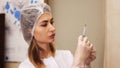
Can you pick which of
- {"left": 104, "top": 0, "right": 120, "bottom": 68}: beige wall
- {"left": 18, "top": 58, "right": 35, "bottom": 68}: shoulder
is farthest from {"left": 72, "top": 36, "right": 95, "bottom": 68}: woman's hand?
{"left": 18, "top": 58, "right": 35, "bottom": 68}: shoulder

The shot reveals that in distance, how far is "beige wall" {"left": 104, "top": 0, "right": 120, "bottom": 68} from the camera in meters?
1.16

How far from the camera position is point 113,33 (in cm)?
117

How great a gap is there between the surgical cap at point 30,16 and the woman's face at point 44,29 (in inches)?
0.9

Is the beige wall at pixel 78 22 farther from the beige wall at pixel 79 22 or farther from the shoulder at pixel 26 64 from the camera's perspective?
the shoulder at pixel 26 64

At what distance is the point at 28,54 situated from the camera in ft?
4.04

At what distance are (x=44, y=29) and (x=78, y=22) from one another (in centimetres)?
20

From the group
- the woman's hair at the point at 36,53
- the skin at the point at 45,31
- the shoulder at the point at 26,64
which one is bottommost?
the shoulder at the point at 26,64

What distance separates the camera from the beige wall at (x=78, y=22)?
1228 mm

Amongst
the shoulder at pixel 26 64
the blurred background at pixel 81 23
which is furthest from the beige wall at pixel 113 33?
the shoulder at pixel 26 64

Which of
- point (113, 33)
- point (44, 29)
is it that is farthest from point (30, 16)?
point (113, 33)

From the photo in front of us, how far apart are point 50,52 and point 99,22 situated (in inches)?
12.3

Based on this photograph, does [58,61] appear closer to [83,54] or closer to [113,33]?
[83,54]

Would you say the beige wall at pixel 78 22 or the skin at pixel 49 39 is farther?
the beige wall at pixel 78 22

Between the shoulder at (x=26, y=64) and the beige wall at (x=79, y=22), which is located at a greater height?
the beige wall at (x=79, y=22)
